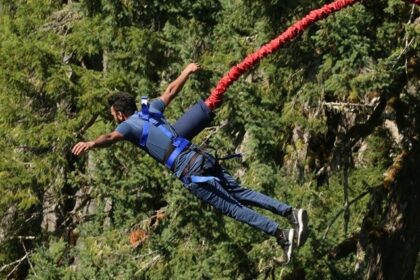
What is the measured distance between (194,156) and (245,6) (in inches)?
148

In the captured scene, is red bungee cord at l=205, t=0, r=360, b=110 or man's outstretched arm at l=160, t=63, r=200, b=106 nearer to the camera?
man's outstretched arm at l=160, t=63, r=200, b=106

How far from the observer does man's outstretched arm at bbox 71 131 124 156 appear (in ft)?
23.5

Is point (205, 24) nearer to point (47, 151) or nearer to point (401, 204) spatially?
point (47, 151)

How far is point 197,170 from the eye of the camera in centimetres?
793

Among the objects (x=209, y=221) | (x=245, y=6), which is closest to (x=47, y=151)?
(x=209, y=221)

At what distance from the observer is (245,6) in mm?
11352

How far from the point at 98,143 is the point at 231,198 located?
1.16 meters

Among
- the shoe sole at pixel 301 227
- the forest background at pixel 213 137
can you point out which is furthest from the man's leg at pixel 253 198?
the forest background at pixel 213 137

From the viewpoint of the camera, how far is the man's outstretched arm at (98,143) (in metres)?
7.18

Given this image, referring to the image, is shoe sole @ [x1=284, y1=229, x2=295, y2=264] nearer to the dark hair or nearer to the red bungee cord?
the red bungee cord

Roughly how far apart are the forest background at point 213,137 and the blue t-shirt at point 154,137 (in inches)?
100

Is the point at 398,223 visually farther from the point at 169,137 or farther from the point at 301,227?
the point at 169,137

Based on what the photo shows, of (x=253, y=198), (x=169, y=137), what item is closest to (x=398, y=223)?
(x=253, y=198)

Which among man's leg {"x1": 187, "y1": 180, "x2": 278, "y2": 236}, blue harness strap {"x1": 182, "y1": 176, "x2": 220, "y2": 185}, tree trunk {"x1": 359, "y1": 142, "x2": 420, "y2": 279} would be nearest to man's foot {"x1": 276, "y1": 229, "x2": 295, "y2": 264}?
man's leg {"x1": 187, "y1": 180, "x2": 278, "y2": 236}
